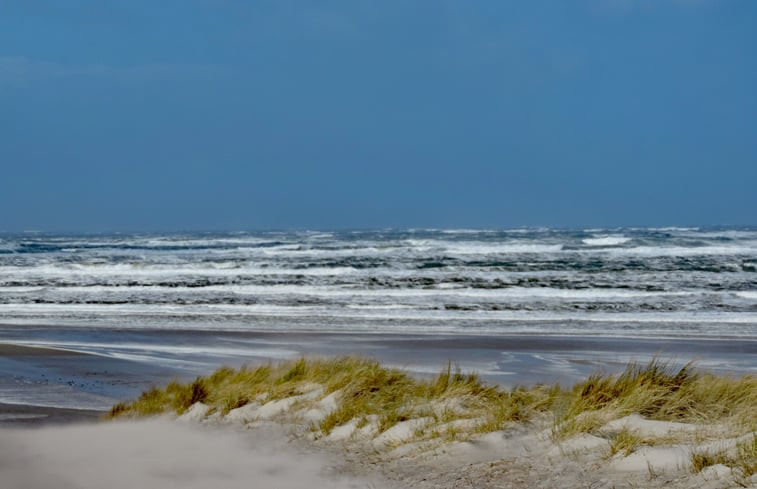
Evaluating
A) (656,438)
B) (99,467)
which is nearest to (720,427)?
(656,438)

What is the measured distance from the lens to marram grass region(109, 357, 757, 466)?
5555 mm

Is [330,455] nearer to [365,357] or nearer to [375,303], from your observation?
[365,357]

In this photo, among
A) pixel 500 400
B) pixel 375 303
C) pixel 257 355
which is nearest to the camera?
pixel 500 400

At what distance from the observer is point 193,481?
5.13 m

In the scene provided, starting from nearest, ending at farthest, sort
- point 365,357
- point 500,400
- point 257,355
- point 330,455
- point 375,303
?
point 330,455
point 500,400
point 365,357
point 257,355
point 375,303

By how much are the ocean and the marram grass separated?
4.27 m

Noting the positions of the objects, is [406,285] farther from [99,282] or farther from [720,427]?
[720,427]

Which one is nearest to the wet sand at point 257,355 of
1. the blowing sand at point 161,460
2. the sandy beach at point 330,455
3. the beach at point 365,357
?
the beach at point 365,357

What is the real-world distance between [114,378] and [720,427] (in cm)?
795

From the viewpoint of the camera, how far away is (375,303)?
2125 centimetres

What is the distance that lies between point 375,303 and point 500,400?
49.4 ft

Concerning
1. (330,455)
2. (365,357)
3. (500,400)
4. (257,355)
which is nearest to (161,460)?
(330,455)

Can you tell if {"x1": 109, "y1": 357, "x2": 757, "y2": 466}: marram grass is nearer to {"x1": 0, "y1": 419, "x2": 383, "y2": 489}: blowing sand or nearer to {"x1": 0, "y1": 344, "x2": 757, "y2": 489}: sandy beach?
{"x1": 0, "y1": 344, "x2": 757, "y2": 489}: sandy beach

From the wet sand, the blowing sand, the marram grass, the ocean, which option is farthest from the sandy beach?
the ocean
